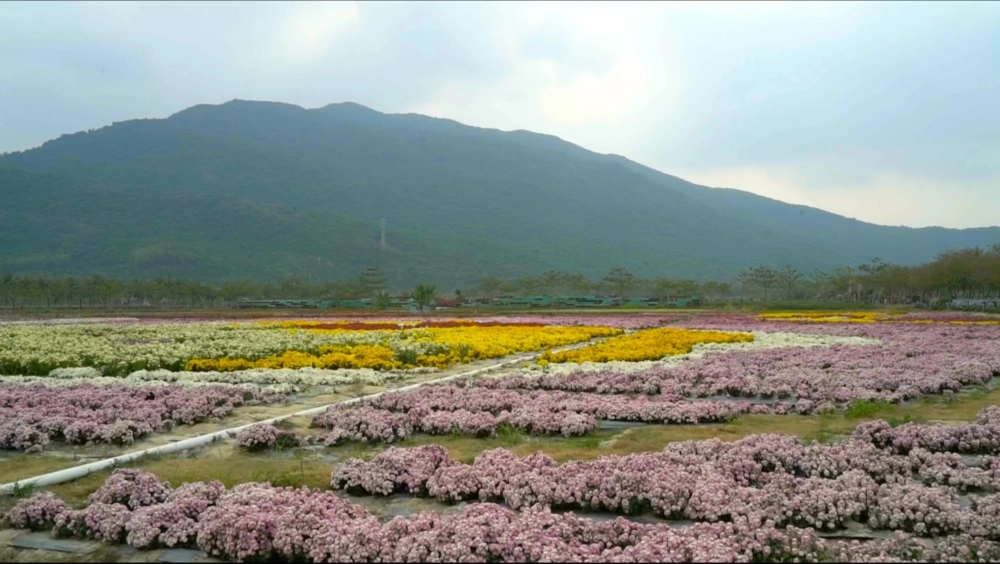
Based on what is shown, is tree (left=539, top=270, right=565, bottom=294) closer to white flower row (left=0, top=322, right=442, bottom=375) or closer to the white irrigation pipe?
white flower row (left=0, top=322, right=442, bottom=375)

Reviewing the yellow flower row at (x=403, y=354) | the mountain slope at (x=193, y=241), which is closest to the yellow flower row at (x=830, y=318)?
the yellow flower row at (x=403, y=354)

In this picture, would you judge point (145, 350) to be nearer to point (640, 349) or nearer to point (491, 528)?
point (640, 349)

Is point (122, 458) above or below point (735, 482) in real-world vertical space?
below

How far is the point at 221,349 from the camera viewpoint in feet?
62.1

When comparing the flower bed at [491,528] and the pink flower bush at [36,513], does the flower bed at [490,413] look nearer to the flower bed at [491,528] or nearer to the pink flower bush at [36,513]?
the flower bed at [491,528]

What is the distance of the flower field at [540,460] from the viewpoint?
4.85 m

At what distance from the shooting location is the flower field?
4852 millimetres

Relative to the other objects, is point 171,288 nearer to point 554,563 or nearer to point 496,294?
point 496,294

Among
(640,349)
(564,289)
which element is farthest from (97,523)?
(564,289)

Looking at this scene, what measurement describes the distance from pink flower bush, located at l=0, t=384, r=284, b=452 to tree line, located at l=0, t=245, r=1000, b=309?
4031 cm

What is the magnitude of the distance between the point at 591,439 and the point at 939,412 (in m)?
5.73

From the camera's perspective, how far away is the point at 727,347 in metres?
20.9

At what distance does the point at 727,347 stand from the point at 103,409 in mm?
16994

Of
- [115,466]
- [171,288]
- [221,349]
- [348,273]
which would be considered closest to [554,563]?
[115,466]
